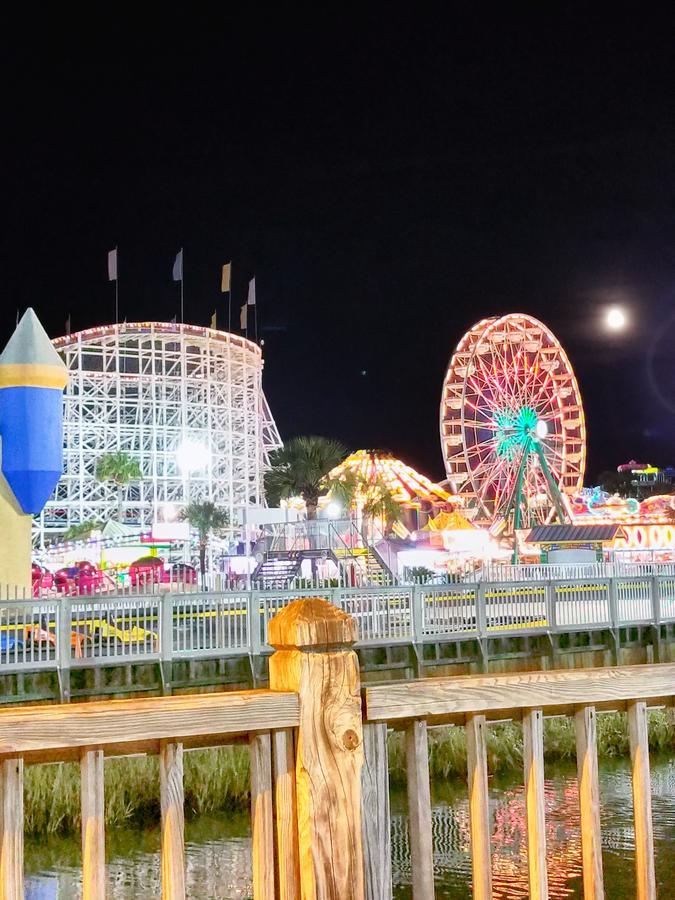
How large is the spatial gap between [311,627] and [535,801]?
1.06m

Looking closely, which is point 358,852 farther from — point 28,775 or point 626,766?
point 626,766

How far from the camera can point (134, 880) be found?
1187cm

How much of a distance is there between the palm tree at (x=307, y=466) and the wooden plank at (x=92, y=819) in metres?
40.2

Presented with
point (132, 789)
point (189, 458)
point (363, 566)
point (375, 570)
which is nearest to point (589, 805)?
point (132, 789)

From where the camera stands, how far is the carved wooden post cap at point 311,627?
10.2 feet

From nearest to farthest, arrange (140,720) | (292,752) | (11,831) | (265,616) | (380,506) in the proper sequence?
(11,831), (140,720), (292,752), (265,616), (380,506)

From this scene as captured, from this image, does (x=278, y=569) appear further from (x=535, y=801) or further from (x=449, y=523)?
(x=535, y=801)

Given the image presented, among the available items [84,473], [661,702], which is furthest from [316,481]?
[661,702]

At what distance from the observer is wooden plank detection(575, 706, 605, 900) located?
3658 mm

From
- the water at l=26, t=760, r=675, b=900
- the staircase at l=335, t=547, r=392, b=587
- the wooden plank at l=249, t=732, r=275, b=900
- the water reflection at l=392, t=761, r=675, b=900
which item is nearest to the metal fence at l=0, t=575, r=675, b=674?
the water at l=26, t=760, r=675, b=900

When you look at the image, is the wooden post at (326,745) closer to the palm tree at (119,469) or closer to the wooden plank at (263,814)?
the wooden plank at (263,814)

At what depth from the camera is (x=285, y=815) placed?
3.18 m

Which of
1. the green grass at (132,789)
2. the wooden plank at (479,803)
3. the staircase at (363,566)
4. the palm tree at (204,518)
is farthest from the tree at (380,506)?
the wooden plank at (479,803)

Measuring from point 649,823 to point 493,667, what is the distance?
13.3 meters
